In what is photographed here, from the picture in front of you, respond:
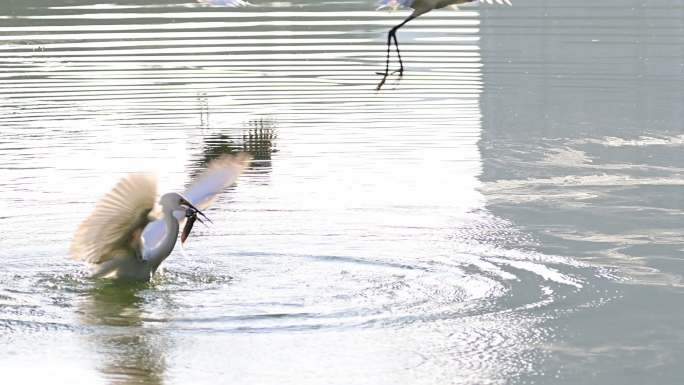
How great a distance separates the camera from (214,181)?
32.2 ft

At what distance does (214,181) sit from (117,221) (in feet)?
2.52

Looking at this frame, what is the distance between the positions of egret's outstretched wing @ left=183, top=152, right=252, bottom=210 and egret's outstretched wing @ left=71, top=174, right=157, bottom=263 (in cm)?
45

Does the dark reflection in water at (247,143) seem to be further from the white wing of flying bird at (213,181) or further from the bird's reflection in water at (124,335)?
the bird's reflection in water at (124,335)

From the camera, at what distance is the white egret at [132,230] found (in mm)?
9180

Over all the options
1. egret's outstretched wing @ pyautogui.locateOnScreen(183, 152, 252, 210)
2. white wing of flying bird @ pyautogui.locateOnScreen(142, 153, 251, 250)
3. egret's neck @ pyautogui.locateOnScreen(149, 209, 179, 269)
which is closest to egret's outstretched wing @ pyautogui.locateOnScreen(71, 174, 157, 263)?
egret's neck @ pyautogui.locateOnScreen(149, 209, 179, 269)

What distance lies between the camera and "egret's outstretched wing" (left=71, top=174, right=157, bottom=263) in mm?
9078

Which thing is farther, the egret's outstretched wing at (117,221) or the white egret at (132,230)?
the white egret at (132,230)

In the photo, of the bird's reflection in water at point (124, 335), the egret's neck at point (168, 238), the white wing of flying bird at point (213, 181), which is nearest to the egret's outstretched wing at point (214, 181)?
the white wing of flying bird at point (213, 181)

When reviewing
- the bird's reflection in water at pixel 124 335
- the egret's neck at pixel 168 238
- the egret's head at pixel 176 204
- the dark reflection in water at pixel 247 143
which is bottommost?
the dark reflection in water at pixel 247 143

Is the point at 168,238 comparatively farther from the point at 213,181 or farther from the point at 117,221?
the point at 213,181

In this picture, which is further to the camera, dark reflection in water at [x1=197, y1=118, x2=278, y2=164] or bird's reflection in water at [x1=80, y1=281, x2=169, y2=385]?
dark reflection in water at [x1=197, y1=118, x2=278, y2=164]

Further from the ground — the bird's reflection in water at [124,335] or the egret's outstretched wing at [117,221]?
the egret's outstretched wing at [117,221]

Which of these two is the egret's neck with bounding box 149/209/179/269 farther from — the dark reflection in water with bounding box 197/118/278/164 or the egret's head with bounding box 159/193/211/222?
the dark reflection in water with bounding box 197/118/278/164

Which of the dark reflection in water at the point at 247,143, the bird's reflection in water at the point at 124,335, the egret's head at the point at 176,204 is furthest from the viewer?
the dark reflection in water at the point at 247,143
